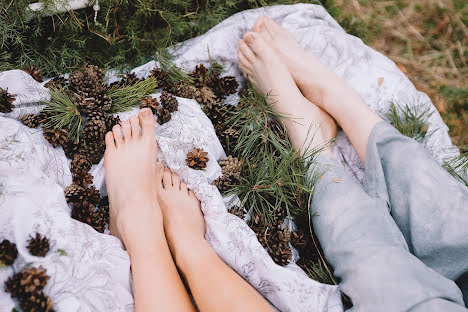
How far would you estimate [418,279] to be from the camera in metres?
0.86

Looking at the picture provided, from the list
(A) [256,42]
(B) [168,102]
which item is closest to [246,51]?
(A) [256,42]

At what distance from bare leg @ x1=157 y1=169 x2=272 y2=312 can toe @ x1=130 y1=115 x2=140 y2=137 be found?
15cm

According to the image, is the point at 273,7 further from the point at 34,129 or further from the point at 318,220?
the point at 34,129

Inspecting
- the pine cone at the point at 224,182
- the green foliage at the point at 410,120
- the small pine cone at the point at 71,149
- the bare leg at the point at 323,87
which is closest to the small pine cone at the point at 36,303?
the small pine cone at the point at 71,149

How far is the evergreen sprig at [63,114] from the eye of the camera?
1.07 m

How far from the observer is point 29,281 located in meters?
0.79

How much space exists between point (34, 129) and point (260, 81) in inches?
30.4

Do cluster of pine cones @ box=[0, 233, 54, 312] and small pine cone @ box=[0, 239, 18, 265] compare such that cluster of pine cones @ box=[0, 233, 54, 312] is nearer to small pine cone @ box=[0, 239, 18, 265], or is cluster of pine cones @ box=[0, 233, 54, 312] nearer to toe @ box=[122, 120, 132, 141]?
small pine cone @ box=[0, 239, 18, 265]

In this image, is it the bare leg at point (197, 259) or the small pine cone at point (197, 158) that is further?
the small pine cone at point (197, 158)

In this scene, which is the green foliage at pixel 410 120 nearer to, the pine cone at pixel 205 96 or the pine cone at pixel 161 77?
the pine cone at pixel 205 96

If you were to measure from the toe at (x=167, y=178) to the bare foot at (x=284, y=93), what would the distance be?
1.44 ft

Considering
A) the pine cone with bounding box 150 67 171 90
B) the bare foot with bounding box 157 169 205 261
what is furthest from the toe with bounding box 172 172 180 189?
the pine cone with bounding box 150 67 171 90

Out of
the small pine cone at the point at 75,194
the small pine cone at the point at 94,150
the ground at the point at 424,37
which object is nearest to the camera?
the small pine cone at the point at 75,194

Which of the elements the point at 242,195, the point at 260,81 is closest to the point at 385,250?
the point at 242,195
